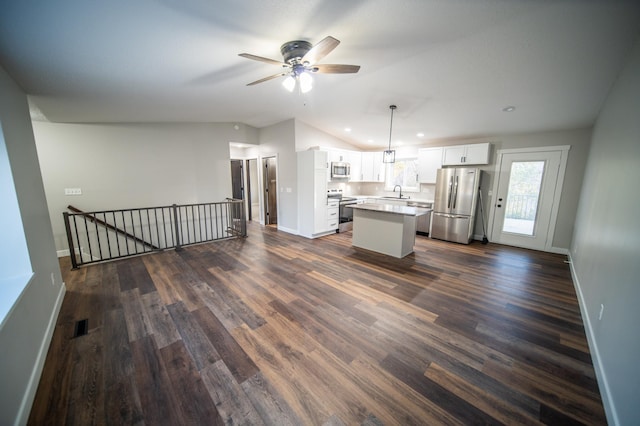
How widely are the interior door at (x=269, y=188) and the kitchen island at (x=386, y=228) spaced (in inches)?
124

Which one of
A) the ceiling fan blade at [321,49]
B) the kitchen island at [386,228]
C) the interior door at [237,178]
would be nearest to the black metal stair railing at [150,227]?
the interior door at [237,178]

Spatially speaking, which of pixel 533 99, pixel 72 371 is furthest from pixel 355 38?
pixel 72 371

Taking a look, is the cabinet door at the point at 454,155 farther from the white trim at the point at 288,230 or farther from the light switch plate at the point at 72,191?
the light switch plate at the point at 72,191

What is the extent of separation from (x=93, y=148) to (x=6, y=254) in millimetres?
3791

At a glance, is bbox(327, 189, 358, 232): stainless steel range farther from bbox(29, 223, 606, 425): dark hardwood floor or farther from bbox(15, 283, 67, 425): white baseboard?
bbox(15, 283, 67, 425): white baseboard

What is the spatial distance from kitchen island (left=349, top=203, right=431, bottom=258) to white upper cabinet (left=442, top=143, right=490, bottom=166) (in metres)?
2.00

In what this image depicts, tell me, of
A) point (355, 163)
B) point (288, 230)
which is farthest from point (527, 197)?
point (288, 230)

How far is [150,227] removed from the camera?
17.1 feet

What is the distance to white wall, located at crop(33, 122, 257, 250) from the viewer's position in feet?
14.6

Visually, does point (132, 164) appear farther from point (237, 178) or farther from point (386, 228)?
point (386, 228)

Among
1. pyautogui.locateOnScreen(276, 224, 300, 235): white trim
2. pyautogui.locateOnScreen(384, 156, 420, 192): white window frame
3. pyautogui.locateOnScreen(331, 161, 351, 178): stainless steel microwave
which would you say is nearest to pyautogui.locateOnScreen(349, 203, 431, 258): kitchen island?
pyautogui.locateOnScreen(331, 161, 351, 178): stainless steel microwave

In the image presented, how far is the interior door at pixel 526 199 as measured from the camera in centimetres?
468

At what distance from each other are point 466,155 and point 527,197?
1529mm

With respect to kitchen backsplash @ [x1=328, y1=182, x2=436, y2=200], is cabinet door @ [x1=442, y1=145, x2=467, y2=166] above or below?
above
